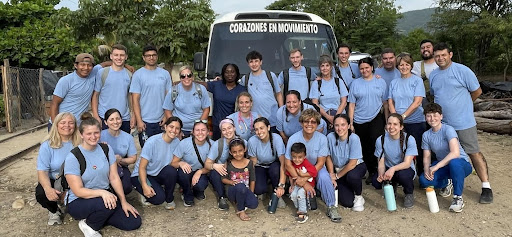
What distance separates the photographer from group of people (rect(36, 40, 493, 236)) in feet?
13.7

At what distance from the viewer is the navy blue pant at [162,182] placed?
466 cm

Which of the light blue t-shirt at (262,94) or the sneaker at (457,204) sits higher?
the light blue t-shirt at (262,94)

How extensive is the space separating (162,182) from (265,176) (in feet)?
3.87

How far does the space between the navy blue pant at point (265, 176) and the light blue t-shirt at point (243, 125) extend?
0.43 metres

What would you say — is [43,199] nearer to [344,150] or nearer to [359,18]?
[344,150]

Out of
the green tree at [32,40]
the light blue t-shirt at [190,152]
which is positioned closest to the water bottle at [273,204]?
the light blue t-shirt at [190,152]

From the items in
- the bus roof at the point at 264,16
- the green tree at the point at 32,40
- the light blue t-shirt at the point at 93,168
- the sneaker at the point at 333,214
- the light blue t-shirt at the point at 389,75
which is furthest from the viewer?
the green tree at the point at 32,40

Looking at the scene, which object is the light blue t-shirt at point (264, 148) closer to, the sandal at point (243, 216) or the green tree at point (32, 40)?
the sandal at point (243, 216)

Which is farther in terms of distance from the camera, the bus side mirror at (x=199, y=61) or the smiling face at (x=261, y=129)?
the bus side mirror at (x=199, y=61)

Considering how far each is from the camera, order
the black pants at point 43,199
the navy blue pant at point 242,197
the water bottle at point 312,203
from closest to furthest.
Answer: the black pants at point 43,199 < the navy blue pant at point 242,197 < the water bottle at point 312,203

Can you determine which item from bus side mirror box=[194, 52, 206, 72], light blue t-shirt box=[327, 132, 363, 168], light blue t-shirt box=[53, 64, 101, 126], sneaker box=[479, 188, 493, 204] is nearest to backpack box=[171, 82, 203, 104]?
bus side mirror box=[194, 52, 206, 72]

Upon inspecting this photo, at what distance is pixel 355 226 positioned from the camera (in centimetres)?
423

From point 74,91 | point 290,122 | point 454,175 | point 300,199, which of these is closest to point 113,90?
point 74,91

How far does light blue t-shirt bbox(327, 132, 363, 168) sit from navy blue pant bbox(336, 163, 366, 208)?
0.14 m
